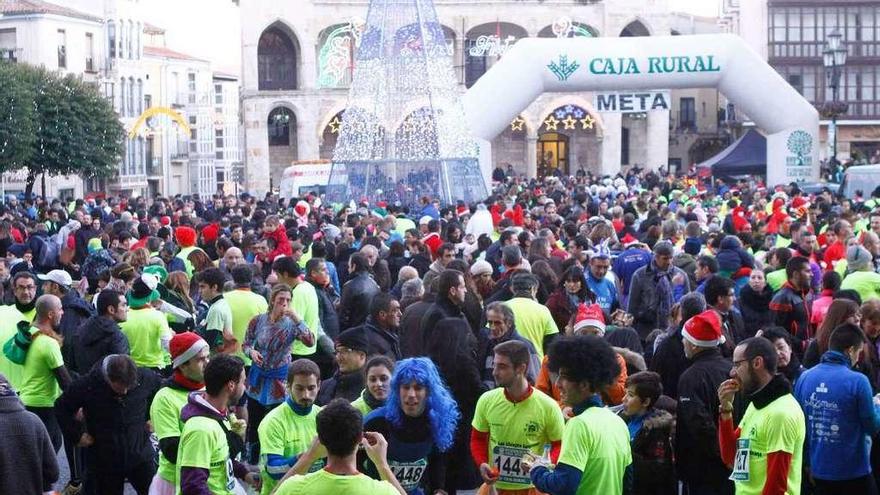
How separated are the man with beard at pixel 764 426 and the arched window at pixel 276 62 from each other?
50210mm

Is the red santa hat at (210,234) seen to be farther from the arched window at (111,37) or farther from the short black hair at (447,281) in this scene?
the arched window at (111,37)

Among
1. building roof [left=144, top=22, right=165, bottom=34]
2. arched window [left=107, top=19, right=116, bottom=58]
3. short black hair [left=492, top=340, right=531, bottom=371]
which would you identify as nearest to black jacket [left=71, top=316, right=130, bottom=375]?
short black hair [left=492, top=340, right=531, bottom=371]

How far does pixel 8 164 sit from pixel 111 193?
17022mm

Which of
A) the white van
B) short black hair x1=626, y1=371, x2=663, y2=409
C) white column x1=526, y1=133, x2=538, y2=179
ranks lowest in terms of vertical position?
short black hair x1=626, y1=371, x2=663, y2=409

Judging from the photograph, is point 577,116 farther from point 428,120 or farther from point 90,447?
point 90,447

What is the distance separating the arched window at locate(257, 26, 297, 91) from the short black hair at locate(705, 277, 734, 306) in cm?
4738

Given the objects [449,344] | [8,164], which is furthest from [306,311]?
[8,164]

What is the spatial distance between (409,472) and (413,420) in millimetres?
247

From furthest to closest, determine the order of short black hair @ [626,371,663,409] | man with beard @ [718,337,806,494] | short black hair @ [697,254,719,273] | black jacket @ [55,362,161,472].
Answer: short black hair @ [697,254,719,273], black jacket @ [55,362,161,472], short black hair @ [626,371,663,409], man with beard @ [718,337,806,494]

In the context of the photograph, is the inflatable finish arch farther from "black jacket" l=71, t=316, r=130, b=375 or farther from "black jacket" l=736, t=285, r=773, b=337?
"black jacket" l=71, t=316, r=130, b=375

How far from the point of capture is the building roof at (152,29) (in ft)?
234

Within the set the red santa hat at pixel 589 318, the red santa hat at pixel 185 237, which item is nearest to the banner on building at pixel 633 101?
the red santa hat at pixel 185 237

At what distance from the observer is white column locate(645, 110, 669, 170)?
5550 centimetres

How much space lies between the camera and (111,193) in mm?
58781
